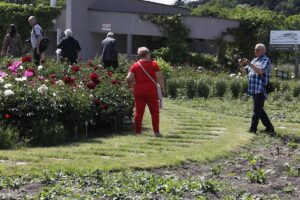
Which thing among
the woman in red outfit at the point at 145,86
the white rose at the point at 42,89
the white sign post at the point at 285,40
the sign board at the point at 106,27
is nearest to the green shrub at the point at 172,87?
the woman in red outfit at the point at 145,86

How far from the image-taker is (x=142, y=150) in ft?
30.5

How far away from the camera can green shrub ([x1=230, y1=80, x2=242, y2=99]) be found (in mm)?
19413

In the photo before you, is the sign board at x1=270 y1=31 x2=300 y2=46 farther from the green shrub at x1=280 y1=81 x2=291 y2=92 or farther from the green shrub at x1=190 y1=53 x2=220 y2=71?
the green shrub at x1=280 y1=81 x2=291 y2=92

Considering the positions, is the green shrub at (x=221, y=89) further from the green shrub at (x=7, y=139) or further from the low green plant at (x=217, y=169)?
the low green plant at (x=217, y=169)

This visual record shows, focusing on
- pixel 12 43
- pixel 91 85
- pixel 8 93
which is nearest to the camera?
pixel 8 93

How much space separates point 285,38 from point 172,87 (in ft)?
42.3

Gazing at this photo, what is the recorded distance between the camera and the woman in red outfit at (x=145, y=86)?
11164mm

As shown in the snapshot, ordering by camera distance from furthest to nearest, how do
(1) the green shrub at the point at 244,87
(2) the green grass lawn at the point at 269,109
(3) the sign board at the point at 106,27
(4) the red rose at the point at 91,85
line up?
(3) the sign board at the point at 106,27 < (1) the green shrub at the point at 244,87 < (2) the green grass lawn at the point at 269,109 < (4) the red rose at the point at 91,85

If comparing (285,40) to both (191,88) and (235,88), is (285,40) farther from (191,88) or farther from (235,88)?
(191,88)

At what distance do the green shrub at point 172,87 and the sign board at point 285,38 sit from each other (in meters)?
12.5

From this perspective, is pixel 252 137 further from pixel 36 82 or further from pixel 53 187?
Result: pixel 53 187

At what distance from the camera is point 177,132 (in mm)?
11656

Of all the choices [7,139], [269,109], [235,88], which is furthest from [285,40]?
[7,139]

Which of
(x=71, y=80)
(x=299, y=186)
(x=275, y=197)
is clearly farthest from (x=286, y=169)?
(x=71, y=80)
